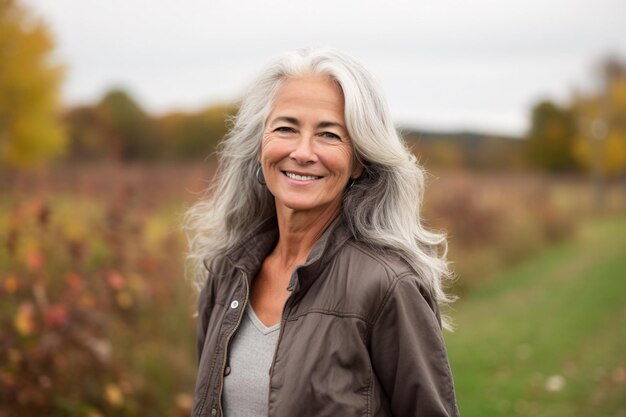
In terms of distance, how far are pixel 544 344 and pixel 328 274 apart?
7.87 meters

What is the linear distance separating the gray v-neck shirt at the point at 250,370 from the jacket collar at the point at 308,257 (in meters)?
0.23

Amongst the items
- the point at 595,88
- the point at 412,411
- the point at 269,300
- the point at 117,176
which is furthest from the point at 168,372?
the point at 595,88

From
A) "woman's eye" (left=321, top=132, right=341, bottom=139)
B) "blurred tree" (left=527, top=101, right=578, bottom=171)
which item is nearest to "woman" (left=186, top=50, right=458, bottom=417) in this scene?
"woman's eye" (left=321, top=132, right=341, bottom=139)

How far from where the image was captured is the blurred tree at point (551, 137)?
5119 cm

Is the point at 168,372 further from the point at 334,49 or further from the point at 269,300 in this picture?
the point at 334,49

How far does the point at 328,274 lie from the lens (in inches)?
101

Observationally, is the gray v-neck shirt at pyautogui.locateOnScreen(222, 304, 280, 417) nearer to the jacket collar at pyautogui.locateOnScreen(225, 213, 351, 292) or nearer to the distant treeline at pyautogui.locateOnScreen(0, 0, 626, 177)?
the jacket collar at pyautogui.locateOnScreen(225, 213, 351, 292)

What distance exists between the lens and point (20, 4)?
30.9 meters

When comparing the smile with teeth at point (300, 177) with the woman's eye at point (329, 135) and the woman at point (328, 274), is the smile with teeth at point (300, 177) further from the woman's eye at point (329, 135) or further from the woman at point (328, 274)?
the woman's eye at point (329, 135)

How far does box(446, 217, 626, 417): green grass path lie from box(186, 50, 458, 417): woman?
15.8 ft

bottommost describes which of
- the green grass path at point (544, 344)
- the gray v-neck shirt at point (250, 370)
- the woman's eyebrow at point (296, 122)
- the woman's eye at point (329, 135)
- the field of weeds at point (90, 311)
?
the green grass path at point (544, 344)

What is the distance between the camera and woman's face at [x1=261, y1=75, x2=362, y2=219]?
2637mm

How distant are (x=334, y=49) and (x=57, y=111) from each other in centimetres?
3608

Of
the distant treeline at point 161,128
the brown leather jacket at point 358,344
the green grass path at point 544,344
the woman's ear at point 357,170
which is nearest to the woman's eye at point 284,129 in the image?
the woman's ear at point 357,170
